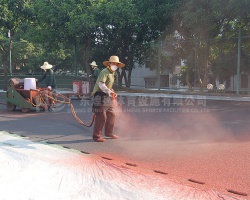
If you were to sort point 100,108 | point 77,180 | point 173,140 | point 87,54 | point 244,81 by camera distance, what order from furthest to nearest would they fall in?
point 244,81
point 87,54
point 173,140
point 100,108
point 77,180

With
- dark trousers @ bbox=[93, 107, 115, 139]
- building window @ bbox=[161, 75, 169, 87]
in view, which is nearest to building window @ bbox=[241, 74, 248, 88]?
building window @ bbox=[161, 75, 169, 87]

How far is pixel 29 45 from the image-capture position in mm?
32438

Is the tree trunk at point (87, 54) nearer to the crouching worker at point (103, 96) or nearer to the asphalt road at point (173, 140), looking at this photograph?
the asphalt road at point (173, 140)

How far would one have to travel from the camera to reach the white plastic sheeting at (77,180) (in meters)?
3.89

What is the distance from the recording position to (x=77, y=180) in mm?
4426

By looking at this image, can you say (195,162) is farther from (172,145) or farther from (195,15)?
(195,15)

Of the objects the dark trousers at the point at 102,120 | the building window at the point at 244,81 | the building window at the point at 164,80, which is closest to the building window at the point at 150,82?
the building window at the point at 164,80

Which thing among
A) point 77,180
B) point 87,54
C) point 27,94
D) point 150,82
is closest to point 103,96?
point 77,180

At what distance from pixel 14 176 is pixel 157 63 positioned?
16.4 metres

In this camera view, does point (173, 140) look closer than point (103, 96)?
No

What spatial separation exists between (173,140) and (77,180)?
2942 mm

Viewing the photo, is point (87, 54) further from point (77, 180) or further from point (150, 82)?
point (77, 180)

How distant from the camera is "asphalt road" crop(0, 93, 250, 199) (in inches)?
183

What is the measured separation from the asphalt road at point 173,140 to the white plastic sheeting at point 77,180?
0.30 metres
